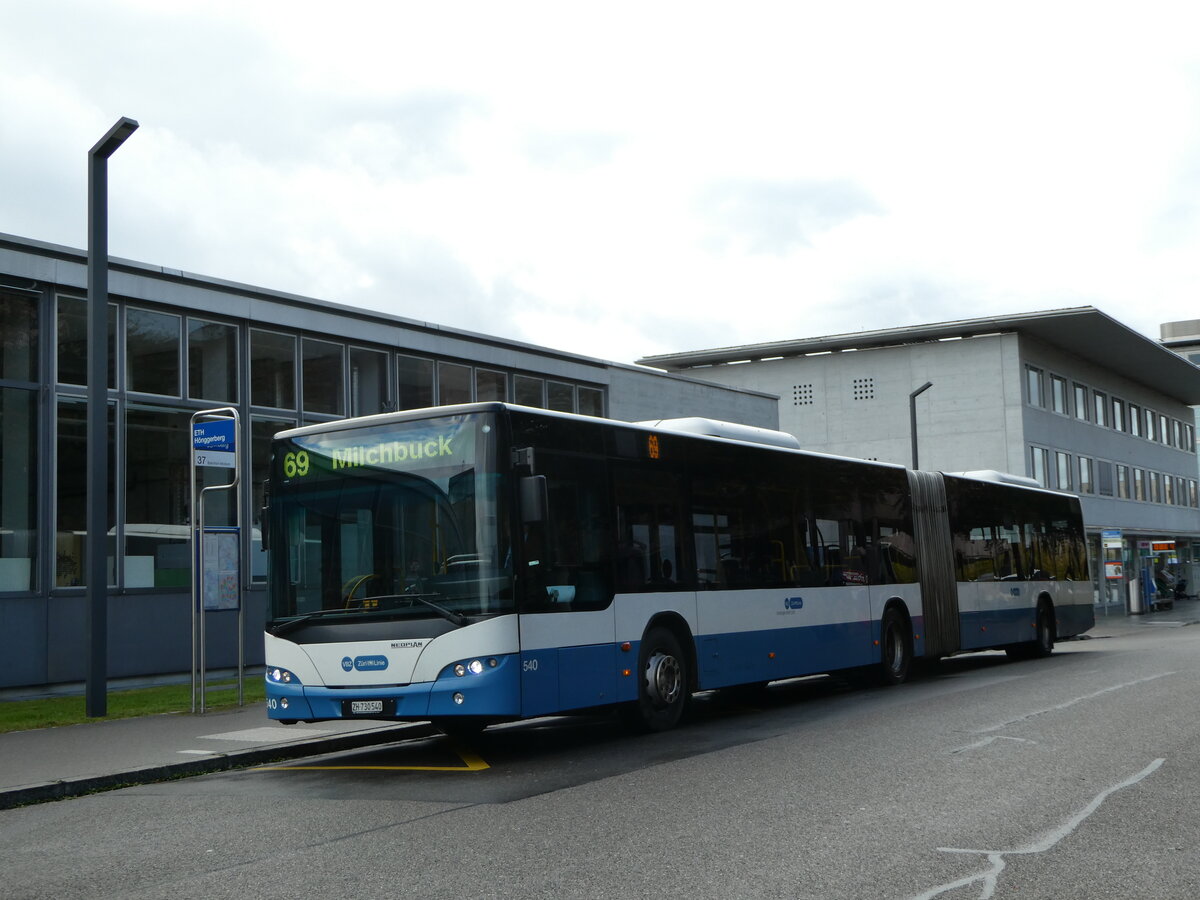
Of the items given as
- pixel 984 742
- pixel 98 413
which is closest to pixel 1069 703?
pixel 984 742

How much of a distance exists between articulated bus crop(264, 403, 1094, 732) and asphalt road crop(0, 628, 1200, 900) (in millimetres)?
685

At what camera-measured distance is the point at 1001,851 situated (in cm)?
688

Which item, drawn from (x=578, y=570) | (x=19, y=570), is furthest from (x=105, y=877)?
(x=19, y=570)

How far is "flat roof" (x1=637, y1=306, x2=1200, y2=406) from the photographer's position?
169 feet

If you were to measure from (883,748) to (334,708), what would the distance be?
15.2ft

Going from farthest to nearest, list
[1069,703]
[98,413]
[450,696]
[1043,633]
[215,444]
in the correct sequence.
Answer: [1043,633] < [215,444] < [98,413] < [1069,703] < [450,696]

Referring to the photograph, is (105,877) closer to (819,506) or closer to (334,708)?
(334,708)

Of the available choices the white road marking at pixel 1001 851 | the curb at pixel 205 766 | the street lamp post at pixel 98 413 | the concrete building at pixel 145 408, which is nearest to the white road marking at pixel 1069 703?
the white road marking at pixel 1001 851

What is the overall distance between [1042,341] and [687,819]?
166 feet

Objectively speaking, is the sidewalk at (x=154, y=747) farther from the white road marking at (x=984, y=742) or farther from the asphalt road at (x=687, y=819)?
the white road marking at (x=984, y=742)

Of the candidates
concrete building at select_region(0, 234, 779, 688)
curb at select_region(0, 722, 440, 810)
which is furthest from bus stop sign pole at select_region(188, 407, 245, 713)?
curb at select_region(0, 722, 440, 810)

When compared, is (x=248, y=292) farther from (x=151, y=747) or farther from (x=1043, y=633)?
(x=1043, y=633)

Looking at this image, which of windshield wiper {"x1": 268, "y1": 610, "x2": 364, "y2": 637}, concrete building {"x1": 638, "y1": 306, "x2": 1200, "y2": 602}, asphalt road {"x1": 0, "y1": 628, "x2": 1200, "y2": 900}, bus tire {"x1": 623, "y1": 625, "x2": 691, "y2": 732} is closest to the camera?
asphalt road {"x1": 0, "y1": 628, "x2": 1200, "y2": 900}

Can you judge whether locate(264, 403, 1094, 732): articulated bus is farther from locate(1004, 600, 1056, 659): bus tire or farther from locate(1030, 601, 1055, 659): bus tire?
A: locate(1030, 601, 1055, 659): bus tire
